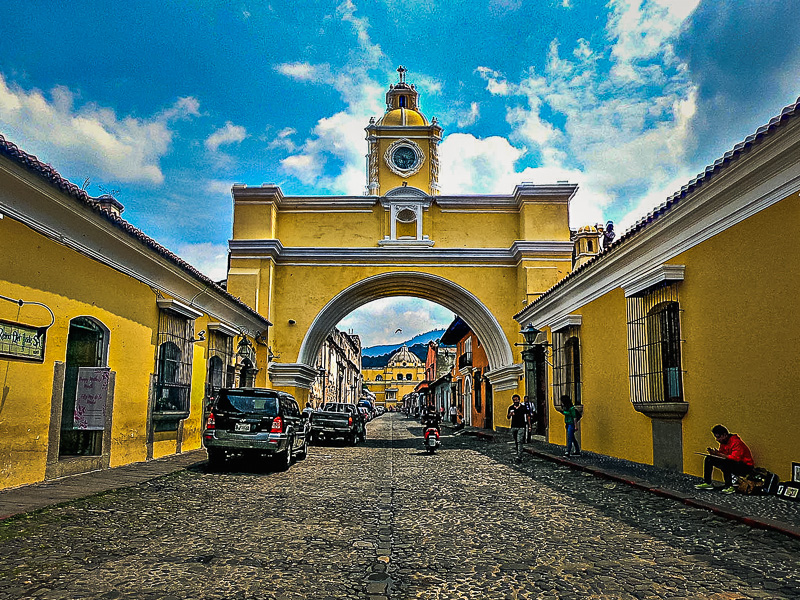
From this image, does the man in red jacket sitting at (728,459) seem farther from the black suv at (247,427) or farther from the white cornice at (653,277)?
the black suv at (247,427)

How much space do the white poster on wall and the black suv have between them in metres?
1.82

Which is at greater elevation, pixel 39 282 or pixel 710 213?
pixel 710 213

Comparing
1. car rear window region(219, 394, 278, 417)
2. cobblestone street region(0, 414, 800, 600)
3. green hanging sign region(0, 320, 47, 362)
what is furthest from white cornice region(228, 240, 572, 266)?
cobblestone street region(0, 414, 800, 600)

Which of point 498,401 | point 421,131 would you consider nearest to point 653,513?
point 498,401

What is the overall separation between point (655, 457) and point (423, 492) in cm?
460

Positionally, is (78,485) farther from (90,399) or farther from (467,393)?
(467,393)

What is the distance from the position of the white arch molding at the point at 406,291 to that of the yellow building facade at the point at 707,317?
34.6 ft

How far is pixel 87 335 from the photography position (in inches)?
450

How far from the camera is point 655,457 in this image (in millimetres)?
11641

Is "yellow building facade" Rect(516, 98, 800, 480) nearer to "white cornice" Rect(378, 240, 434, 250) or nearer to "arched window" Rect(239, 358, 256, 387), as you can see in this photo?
"white cornice" Rect(378, 240, 434, 250)

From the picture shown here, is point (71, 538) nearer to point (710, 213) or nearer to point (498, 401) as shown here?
point (710, 213)

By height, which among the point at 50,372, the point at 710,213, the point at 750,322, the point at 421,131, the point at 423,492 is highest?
the point at 421,131

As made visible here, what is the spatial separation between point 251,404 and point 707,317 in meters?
7.89

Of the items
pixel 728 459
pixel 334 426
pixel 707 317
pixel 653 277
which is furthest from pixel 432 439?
pixel 728 459
